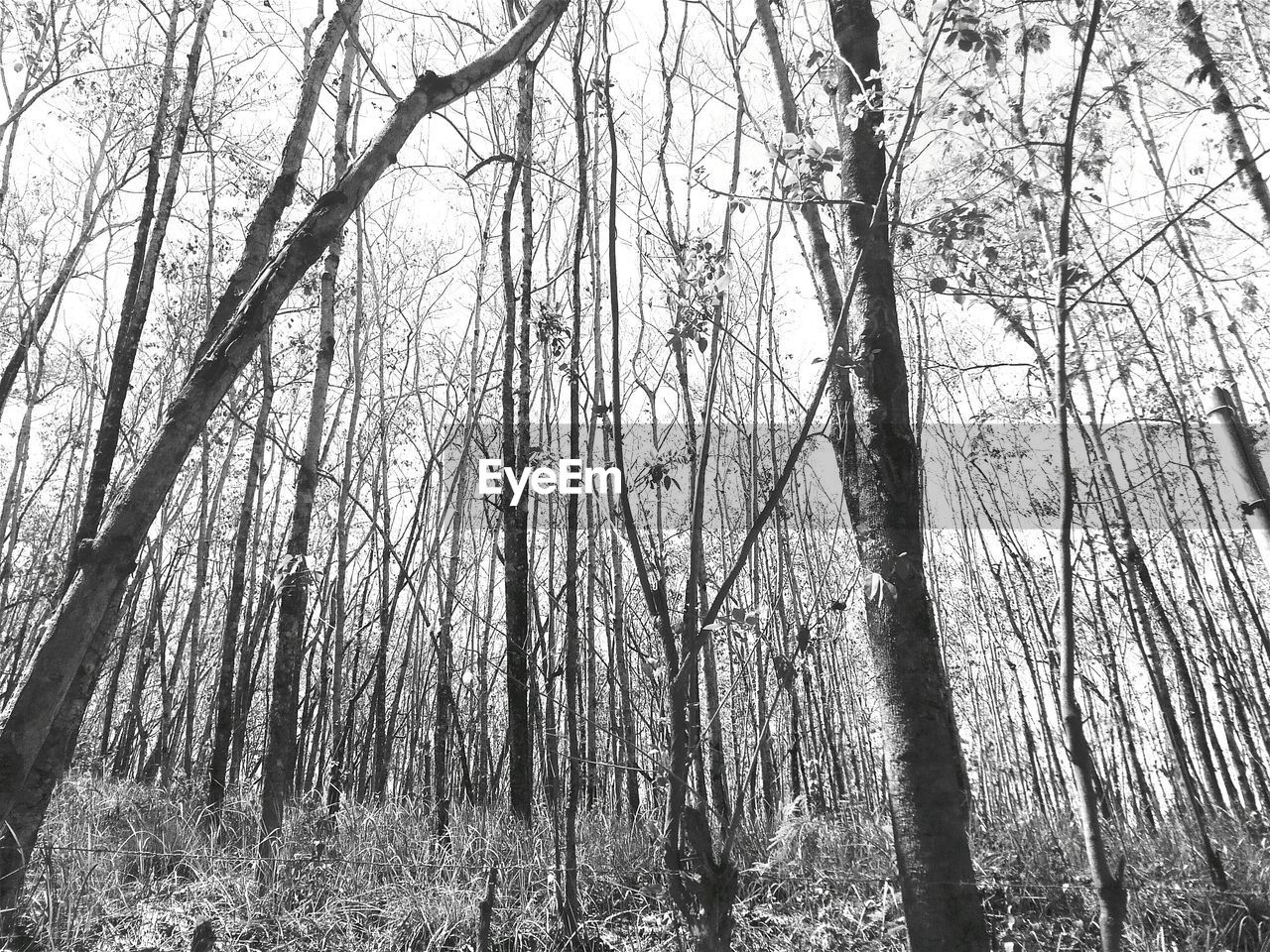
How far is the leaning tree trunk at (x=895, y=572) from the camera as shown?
1.53 meters

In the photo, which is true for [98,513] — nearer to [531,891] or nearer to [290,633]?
[290,633]

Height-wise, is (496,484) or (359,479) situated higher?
(359,479)

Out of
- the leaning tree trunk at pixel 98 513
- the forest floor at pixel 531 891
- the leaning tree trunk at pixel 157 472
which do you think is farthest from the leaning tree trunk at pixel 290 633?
the leaning tree trunk at pixel 157 472

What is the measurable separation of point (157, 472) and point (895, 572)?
5.29 ft

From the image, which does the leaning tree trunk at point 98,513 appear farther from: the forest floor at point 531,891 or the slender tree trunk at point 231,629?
the slender tree trunk at point 231,629

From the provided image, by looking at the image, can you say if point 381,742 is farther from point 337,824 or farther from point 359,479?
point 359,479

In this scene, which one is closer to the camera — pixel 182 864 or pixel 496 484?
pixel 182 864

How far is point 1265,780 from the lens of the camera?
18.2 ft

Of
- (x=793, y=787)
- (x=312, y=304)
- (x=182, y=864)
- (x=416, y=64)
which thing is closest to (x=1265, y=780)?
(x=793, y=787)

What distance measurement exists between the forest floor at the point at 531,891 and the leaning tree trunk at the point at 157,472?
176 cm

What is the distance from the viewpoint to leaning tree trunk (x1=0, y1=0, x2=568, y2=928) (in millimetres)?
1328

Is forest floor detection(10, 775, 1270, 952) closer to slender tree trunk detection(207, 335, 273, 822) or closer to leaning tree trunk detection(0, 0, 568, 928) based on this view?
slender tree trunk detection(207, 335, 273, 822)

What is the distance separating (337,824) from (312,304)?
5.10 m

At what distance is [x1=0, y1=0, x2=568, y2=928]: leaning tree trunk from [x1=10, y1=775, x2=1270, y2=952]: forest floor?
5.77 feet
